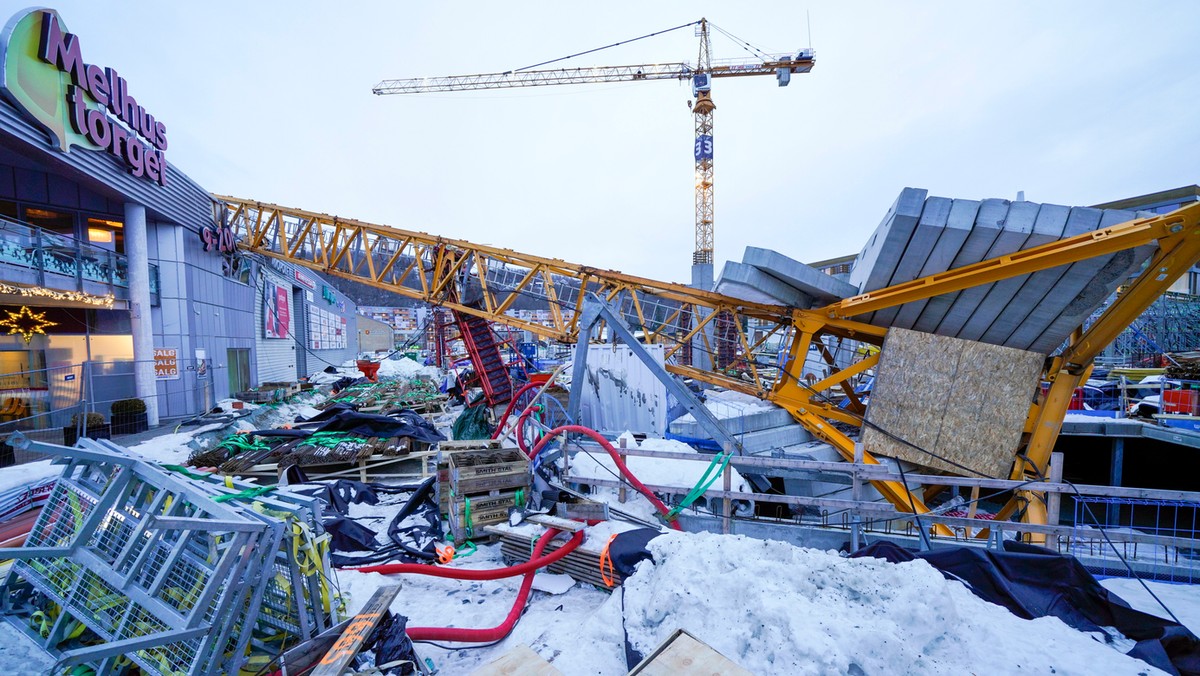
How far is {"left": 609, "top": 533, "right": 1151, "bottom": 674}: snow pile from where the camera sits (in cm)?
274

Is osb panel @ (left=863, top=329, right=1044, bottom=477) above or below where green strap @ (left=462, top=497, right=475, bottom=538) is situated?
above

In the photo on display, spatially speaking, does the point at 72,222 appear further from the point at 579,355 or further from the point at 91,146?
the point at 579,355

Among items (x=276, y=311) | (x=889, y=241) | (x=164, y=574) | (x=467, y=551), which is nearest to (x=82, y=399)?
(x=164, y=574)

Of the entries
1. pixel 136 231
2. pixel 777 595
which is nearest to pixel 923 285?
pixel 777 595

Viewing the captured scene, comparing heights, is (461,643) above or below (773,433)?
below

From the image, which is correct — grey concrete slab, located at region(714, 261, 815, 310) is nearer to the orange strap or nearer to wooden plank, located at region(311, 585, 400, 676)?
the orange strap

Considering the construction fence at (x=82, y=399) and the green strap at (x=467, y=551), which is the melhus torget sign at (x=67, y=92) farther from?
the green strap at (x=467, y=551)

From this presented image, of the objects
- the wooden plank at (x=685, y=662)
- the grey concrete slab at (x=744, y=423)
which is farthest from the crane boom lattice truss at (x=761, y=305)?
the wooden plank at (x=685, y=662)

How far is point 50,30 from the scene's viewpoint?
340 inches

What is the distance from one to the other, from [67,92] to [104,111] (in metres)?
1.03

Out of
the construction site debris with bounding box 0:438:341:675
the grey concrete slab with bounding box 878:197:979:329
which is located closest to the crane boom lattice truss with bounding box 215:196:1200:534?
the grey concrete slab with bounding box 878:197:979:329

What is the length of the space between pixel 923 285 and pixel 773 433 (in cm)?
435

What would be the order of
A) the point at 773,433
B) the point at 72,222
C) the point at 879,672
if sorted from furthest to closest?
the point at 72,222
the point at 773,433
the point at 879,672

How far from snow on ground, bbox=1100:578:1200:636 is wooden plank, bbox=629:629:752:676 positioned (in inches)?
183
